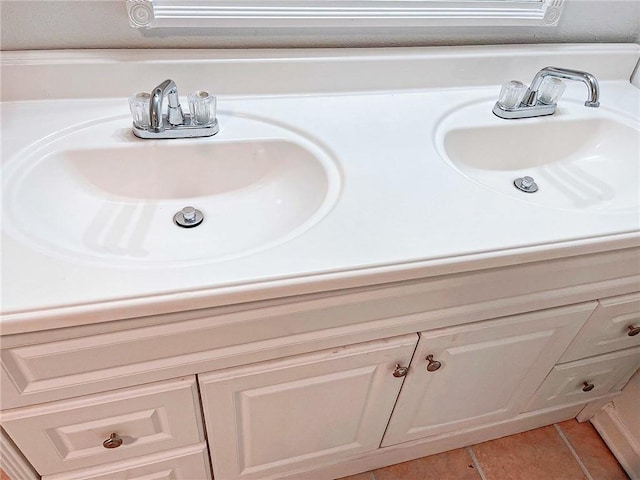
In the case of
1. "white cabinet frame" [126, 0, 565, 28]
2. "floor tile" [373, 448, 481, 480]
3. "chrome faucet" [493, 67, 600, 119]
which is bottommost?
"floor tile" [373, 448, 481, 480]

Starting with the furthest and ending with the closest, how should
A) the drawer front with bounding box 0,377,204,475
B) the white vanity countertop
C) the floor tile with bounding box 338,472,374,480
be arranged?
the floor tile with bounding box 338,472,374,480 < the drawer front with bounding box 0,377,204,475 < the white vanity countertop

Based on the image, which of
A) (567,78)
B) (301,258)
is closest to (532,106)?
(567,78)

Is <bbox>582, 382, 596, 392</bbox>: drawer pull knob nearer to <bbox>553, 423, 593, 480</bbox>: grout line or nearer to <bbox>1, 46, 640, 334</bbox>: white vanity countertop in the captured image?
<bbox>553, 423, 593, 480</bbox>: grout line

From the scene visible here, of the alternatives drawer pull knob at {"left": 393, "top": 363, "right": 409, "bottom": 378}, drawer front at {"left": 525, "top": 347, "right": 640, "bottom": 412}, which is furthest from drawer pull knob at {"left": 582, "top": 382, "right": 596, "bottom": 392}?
drawer pull knob at {"left": 393, "top": 363, "right": 409, "bottom": 378}

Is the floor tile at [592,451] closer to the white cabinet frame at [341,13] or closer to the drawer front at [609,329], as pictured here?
the drawer front at [609,329]

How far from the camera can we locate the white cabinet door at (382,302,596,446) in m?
0.91

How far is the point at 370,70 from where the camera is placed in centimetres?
106

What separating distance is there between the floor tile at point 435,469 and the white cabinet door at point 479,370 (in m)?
0.19

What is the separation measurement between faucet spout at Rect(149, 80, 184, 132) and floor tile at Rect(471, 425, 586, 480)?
1.20 metres

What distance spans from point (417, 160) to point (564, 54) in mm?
585

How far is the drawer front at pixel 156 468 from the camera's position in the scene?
876mm

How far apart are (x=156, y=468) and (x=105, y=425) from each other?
0.20 m

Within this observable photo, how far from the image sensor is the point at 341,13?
3.28ft

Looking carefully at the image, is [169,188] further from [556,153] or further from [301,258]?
[556,153]
